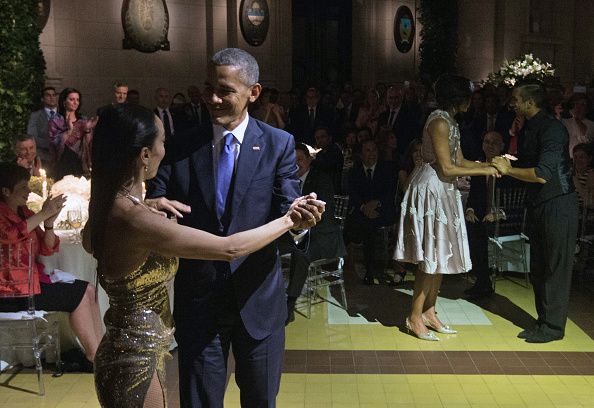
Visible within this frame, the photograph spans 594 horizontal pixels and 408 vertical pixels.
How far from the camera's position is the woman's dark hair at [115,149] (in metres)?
2.63

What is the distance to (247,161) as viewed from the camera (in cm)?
306

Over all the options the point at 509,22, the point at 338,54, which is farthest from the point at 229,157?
the point at 509,22

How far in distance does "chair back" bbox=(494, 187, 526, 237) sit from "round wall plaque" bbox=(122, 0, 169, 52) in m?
8.43

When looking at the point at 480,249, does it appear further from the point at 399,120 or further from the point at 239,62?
the point at 239,62

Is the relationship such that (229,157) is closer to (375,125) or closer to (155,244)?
(155,244)

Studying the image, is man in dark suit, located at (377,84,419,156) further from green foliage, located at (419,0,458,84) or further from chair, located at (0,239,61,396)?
green foliage, located at (419,0,458,84)

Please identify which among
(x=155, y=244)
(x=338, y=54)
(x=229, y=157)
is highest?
(x=338, y=54)

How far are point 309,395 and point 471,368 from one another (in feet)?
4.10

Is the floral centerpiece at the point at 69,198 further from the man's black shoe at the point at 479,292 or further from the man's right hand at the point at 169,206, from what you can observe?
the man's black shoe at the point at 479,292

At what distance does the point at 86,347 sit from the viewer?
529cm

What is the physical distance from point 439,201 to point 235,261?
317 cm

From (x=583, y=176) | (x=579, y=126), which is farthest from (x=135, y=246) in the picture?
(x=579, y=126)

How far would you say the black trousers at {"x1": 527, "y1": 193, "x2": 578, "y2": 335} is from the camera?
590 centimetres

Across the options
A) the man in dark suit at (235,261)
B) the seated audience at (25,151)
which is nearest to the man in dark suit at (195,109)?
the seated audience at (25,151)
